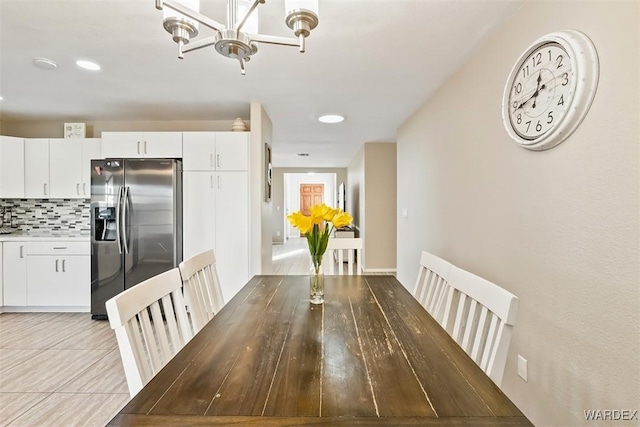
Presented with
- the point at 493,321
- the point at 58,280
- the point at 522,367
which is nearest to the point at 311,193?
the point at 58,280

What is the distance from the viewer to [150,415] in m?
0.68

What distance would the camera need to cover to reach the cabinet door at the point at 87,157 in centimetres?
350

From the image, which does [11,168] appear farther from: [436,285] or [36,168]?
[436,285]

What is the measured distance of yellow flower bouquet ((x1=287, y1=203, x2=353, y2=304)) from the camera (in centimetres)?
139

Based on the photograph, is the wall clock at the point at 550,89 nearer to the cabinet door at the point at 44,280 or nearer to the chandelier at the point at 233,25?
the chandelier at the point at 233,25

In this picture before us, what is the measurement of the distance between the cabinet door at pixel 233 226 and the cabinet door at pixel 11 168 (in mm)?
2417

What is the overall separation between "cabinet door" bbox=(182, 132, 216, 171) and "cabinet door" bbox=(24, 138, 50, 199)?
176 centimetres

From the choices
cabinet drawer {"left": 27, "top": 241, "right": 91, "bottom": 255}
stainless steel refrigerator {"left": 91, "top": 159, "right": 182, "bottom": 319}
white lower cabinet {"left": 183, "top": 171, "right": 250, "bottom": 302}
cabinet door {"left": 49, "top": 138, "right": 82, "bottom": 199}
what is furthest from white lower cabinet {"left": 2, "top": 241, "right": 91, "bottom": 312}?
white lower cabinet {"left": 183, "top": 171, "right": 250, "bottom": 302}

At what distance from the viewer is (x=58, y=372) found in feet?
7.23

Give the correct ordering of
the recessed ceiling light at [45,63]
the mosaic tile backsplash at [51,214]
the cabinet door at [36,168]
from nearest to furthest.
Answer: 1. the recessed ceiling light at [45,63]
2. the cabinet door at [36,168]
3. the mosaic tile backsplash at [51,214]

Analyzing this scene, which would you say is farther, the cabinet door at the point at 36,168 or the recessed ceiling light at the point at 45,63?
the cabinet door at the point at 36,168

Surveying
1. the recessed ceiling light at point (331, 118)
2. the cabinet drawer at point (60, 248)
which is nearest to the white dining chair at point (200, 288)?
the recessed ceiling light at point (331, 118)

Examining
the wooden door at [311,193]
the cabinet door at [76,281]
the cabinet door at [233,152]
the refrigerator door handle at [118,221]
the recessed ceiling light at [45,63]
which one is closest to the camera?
the recessed ceiling light at [45,63]

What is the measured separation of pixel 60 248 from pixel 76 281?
0.41m
